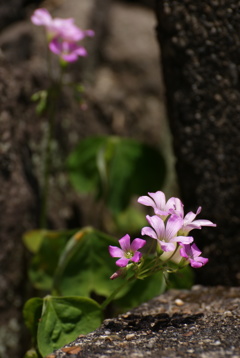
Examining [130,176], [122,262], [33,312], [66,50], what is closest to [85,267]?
[33,312]

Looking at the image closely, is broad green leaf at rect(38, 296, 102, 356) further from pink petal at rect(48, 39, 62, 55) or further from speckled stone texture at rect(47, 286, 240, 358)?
pink petal at rect(48, 39, 62, 55)

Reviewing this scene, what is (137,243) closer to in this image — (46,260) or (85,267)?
(85,267)

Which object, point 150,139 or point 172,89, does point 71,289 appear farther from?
point 150,139

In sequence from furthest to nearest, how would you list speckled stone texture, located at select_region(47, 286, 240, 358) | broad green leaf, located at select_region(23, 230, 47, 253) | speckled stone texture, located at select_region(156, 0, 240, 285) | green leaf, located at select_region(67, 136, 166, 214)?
green leaf, located at select_region(67, 136, 166, 214) → broad green leaf, located at select_region(23, 230, 47, 253) → speckled stone texture, located at select_region(156, 0, 240, 285) → speckled stone texture, located at select_region(47, 286, 240, 358)

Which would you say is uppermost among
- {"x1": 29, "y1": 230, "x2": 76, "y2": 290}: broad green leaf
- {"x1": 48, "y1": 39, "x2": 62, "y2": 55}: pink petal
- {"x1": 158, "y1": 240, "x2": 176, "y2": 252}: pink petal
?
{"x1": 48, "y1": 39, "x2": 62, "y2": 55}: pink petal

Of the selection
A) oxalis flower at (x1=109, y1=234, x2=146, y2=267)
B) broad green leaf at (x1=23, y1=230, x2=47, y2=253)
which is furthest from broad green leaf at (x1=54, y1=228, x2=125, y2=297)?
oxalis flower at (x1=109, y1=234, x2=146, y2=267)

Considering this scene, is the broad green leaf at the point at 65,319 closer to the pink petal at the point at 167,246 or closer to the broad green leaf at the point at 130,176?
the pink petal at the point at 167,246

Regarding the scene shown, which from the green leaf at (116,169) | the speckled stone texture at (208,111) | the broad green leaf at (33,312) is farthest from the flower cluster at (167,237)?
the green leaf at (116,169)
